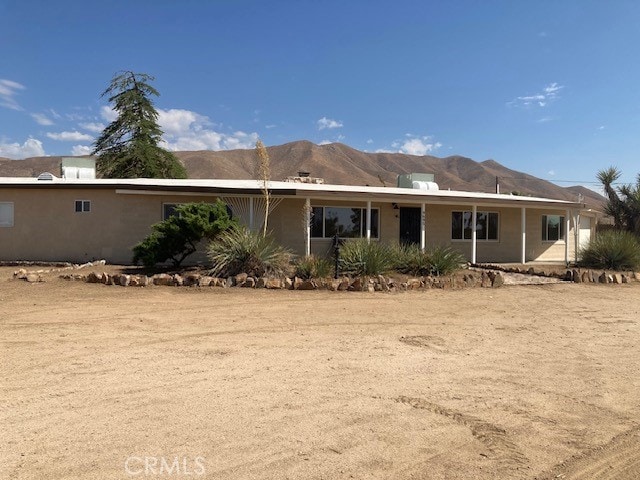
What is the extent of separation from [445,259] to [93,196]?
1141 cm

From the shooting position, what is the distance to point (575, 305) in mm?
9898

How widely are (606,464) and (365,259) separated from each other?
359 inches

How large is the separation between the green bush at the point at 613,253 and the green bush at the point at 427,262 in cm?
613

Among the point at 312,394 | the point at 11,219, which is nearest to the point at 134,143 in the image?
the point at 11,219

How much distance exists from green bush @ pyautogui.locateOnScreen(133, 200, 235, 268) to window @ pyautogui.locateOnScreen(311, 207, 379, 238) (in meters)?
4.50

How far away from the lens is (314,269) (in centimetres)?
1177

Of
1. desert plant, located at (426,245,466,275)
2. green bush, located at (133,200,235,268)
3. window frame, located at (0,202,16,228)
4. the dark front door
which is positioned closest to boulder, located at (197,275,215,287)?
green bush, located at (133,200,235,268)

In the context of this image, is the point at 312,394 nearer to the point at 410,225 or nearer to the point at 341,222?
the point at 341,222

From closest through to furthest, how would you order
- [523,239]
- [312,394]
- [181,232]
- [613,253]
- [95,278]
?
[312,394] → [95,278] → [181,232] → [613,253] → [523,239]

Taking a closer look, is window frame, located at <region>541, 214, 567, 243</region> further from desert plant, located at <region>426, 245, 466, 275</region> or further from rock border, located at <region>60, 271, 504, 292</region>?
rock border, located at <region>60, 271, 504, 292</region>

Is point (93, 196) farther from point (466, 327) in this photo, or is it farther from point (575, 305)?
point (575, 305)

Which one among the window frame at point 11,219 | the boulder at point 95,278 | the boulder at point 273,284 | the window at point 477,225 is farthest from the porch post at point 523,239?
the window frame at point 11,219

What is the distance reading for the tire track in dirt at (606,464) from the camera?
3131mm

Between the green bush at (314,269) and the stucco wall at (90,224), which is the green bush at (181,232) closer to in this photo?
the green bush at (314,269)
